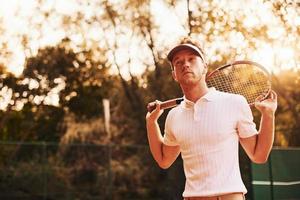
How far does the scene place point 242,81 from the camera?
14.9 feet

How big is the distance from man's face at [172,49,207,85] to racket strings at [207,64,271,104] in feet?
2.67

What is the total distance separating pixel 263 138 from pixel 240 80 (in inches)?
73.9

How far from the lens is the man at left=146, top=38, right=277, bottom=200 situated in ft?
8.50

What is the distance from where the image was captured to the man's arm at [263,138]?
2.60m

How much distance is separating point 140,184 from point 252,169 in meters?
10.2

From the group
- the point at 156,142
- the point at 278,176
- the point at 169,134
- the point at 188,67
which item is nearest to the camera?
the point at 188,67

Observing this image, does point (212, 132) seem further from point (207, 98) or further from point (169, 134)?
point (169, 134)

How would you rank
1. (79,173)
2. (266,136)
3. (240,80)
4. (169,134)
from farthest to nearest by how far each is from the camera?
1. (79,173)
2. (240,80)
3. (169,134)
4. (266,136)

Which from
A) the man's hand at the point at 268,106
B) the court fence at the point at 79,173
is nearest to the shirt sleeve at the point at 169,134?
the man's hand at the point at 268,106

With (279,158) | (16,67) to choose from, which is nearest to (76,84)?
(16,67)

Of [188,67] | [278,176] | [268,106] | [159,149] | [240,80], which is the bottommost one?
[278,176]

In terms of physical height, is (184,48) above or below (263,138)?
above

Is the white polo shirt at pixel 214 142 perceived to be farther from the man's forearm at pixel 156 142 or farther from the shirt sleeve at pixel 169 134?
the man's forearm at pixel 156 142

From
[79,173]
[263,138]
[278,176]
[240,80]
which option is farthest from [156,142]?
[79,173]
